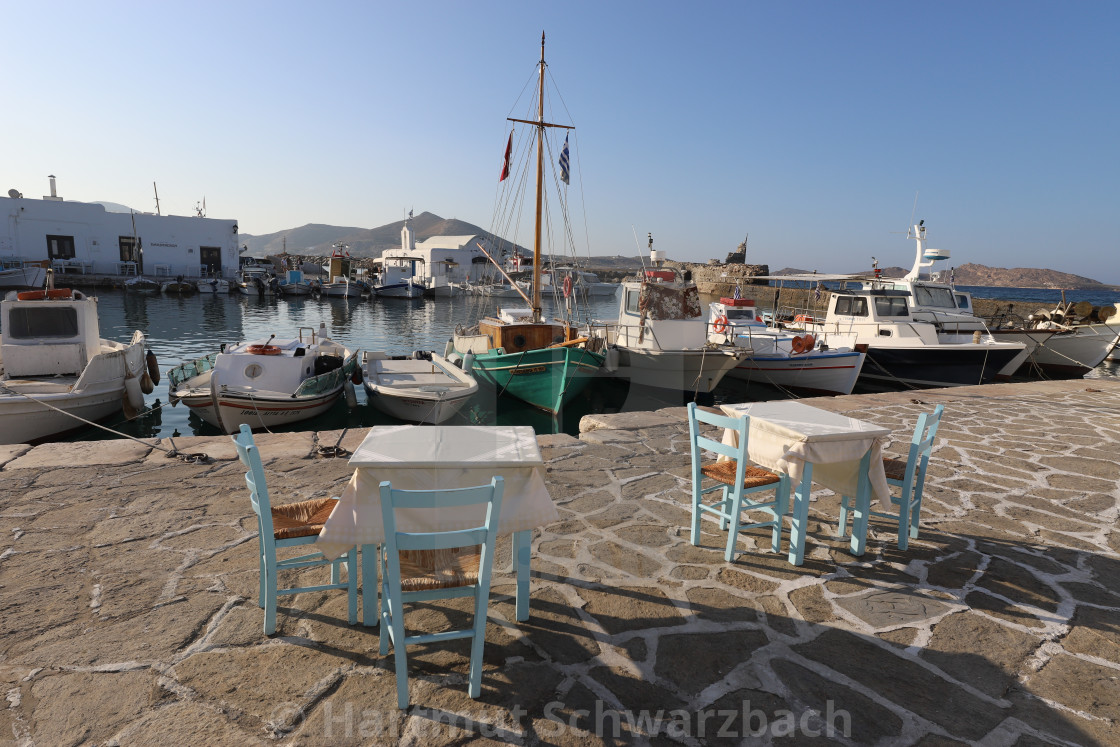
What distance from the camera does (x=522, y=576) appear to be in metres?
2.91

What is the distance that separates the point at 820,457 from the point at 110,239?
5137cm

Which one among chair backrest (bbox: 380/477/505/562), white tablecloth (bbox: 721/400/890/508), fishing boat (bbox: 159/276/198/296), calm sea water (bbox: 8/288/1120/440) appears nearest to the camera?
chair backrest (bbox: 380/477/505/562)

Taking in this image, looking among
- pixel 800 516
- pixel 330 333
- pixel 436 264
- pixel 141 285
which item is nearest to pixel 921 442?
pixel 800 516

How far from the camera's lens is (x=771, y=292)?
4819cm

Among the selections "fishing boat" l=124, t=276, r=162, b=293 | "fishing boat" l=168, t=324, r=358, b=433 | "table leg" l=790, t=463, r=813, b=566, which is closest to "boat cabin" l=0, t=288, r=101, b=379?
"fishing boat" l=168, t=324, r=358, b=433

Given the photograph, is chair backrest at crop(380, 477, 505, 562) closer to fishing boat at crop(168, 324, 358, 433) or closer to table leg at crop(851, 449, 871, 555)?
table leg at crop(851, 449, 871, 555)

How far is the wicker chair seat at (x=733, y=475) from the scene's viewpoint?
3.62 metres

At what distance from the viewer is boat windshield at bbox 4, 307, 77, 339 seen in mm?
9492

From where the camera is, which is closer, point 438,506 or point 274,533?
point 438,506

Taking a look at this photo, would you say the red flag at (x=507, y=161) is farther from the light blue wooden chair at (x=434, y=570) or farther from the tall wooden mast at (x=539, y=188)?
the light blue wooden chair at (x=434, y=570)

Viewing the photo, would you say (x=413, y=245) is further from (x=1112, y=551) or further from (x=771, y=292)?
(x=1112, y=551)

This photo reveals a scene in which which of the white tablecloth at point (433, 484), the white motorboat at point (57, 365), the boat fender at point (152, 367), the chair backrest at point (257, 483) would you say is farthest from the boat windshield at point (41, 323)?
the white tablecloth at point (433, 484)

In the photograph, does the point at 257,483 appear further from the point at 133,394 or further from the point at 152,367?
the point at 152,367

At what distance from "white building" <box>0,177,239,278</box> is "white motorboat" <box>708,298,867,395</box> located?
42.1m
